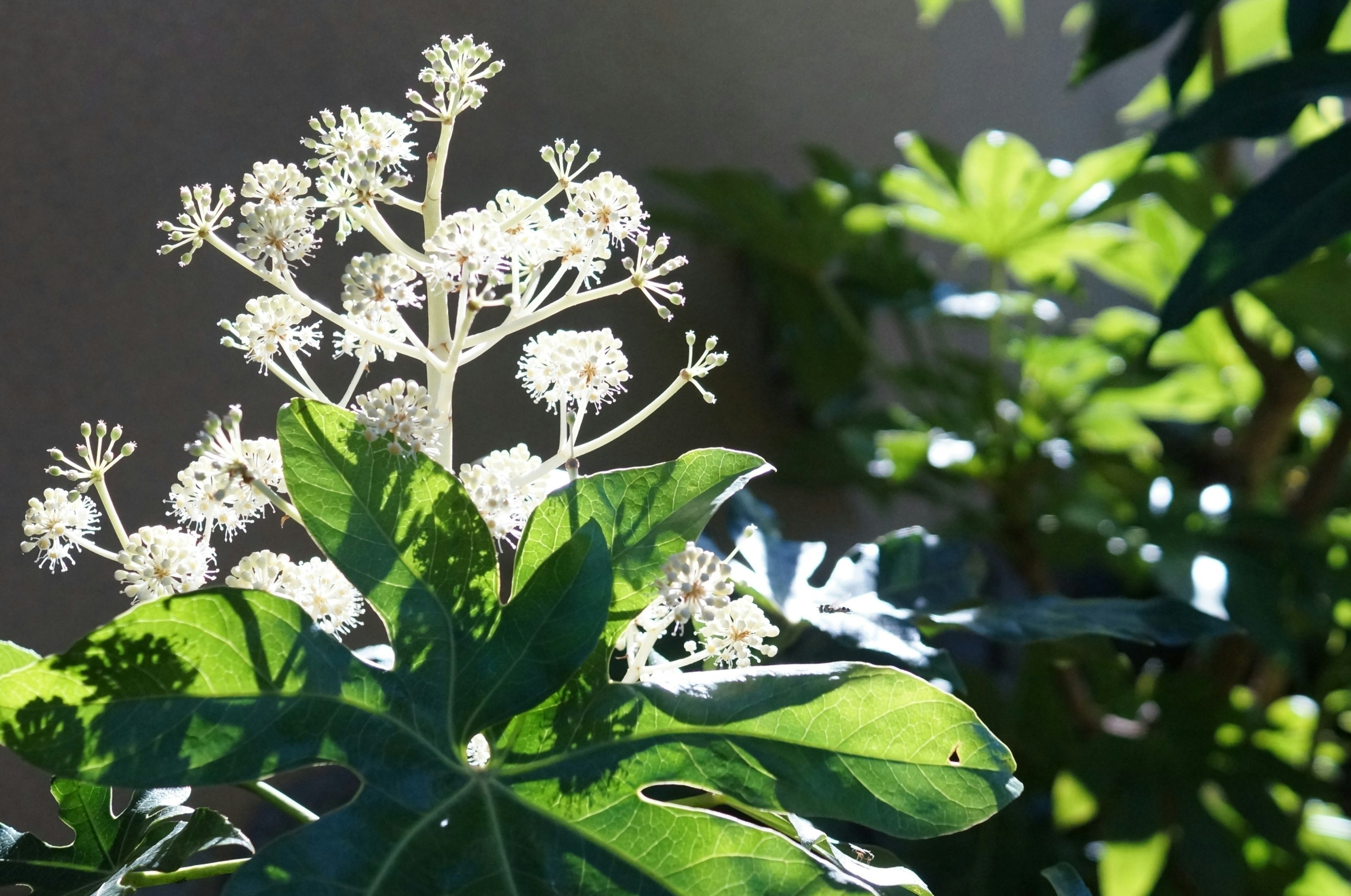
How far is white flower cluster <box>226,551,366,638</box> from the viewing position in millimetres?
389

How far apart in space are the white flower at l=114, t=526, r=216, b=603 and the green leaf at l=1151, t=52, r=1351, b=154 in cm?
70

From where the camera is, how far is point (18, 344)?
29.5 inches

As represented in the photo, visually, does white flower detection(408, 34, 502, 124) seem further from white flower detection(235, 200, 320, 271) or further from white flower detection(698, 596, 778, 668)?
white flower detection(698, 596, 778, 668)

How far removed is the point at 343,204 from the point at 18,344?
0.52 m

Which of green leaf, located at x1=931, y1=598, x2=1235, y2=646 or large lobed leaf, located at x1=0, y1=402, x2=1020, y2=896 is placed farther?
green leaf, located at x1=931, y1=598, x2=1235, y2=646

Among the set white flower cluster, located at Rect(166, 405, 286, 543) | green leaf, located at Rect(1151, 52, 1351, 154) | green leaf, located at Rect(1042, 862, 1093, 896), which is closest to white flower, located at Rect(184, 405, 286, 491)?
white flower cluster, located at Rect(166, 405, 286, 543)

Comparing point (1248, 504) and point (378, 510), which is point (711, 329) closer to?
point (1248, 504)

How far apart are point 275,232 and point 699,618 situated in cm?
21

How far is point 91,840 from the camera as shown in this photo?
439mm

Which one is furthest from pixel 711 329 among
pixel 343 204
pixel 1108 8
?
pixel 343 204

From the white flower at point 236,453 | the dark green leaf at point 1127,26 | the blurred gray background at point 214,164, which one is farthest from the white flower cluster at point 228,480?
the dark green leaf at point 1127,26

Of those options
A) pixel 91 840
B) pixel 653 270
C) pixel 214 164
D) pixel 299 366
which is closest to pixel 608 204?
pixel 653 270

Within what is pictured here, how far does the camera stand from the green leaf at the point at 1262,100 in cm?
73

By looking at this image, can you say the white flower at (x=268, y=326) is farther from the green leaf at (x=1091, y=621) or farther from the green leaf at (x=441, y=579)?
the green leaf at (x=1091, y=621)
